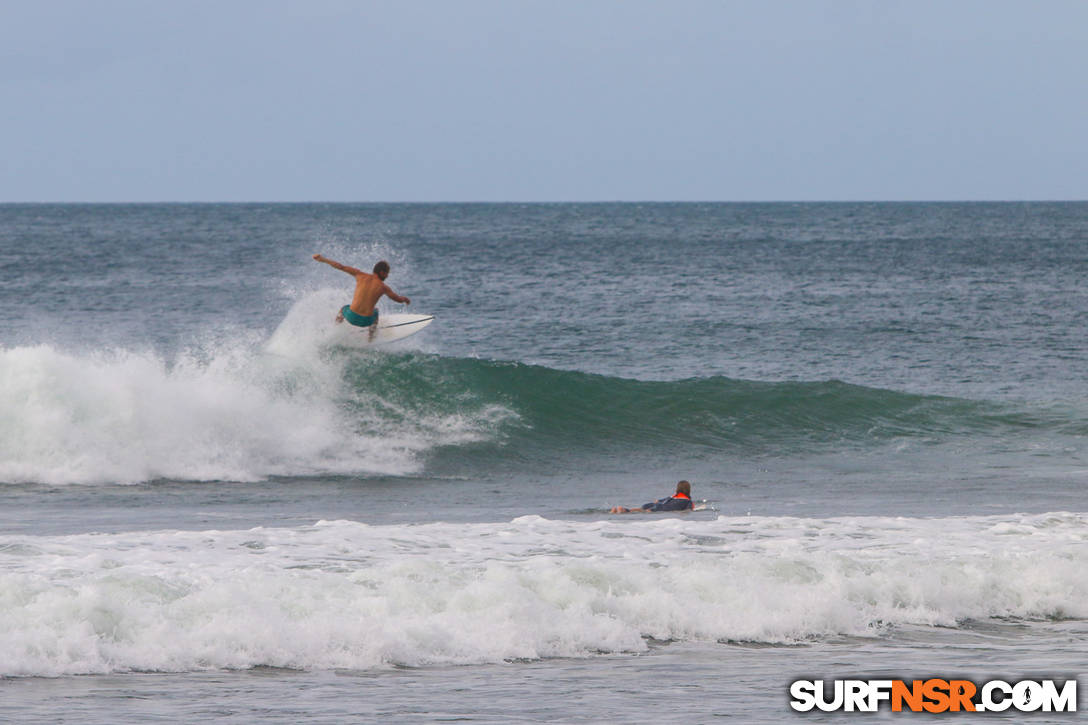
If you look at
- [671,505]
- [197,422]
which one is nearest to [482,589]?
[671,505]

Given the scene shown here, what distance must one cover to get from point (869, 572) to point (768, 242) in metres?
69.0

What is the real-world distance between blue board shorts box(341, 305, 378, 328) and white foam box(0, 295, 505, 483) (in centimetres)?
78

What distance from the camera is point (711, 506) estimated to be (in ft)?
45.4

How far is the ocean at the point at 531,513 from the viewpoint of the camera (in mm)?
7867

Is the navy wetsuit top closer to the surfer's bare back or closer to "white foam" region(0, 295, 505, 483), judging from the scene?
"white foam" region(0, 295, 505, 483)

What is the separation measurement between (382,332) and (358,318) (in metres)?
0.95

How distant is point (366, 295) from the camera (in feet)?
59.0

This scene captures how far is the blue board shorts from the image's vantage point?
18.6 m

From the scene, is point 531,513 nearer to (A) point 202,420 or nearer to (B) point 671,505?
(B) point 671,505

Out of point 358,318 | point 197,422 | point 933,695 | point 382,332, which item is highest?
point 358,318

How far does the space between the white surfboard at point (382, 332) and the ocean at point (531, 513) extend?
0.34 meters

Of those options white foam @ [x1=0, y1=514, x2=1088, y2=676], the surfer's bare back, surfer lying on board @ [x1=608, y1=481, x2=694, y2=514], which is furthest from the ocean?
the surfer's bare back

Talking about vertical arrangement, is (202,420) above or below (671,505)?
above

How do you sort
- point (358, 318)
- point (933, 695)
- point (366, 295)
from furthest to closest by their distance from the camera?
point (358, 318) < point (366, 295) < point (933, 695)
